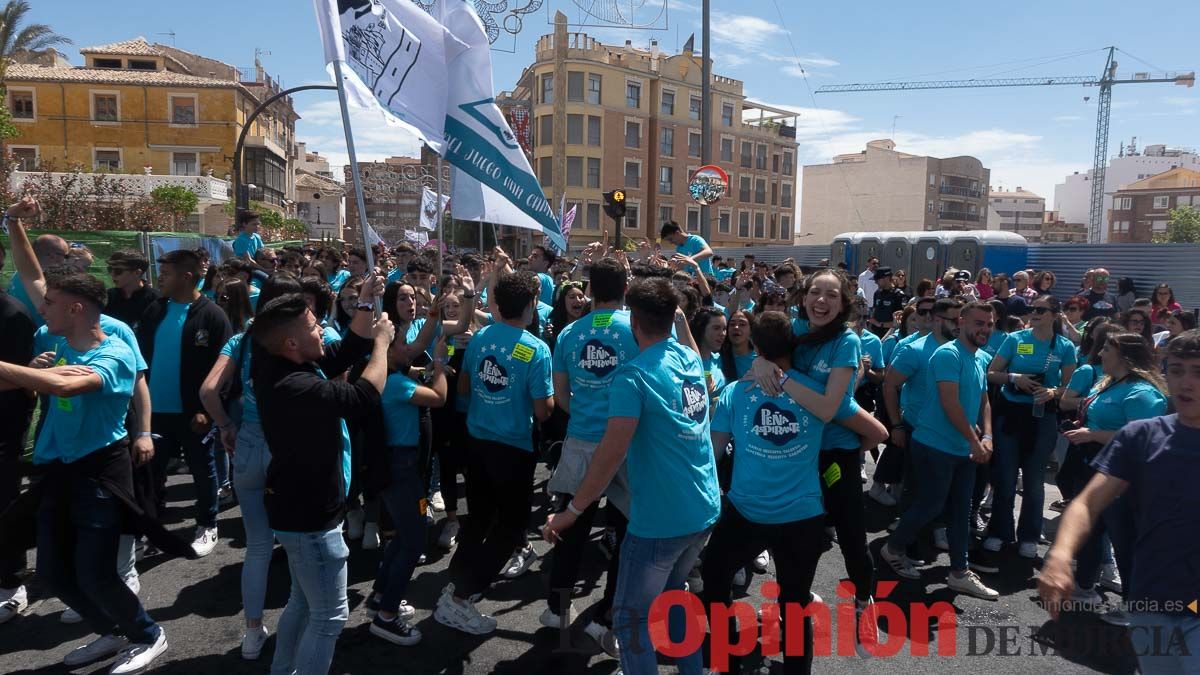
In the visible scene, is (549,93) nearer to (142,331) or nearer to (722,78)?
(722,78)

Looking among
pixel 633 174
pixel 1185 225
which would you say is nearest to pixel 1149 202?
pixel 1185 225

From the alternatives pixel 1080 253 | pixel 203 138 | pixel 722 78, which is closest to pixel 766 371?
pixel 1080 253

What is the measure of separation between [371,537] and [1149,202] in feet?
341

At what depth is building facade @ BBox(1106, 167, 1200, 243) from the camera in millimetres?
82562

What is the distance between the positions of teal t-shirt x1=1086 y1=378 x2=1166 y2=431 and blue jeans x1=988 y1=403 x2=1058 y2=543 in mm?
1047

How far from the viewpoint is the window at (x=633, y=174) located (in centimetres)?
5306

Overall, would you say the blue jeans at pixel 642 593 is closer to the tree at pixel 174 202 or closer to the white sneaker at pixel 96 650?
the white sneaker at pixel 96 650

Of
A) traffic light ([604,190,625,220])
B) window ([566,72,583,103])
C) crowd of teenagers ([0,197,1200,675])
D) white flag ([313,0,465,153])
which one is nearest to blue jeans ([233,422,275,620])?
crowd of teenagers ([0,197,1200,675])

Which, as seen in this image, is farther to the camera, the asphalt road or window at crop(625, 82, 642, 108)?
window at crop(625, 82, 642, 108)

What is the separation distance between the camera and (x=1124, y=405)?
167 inches

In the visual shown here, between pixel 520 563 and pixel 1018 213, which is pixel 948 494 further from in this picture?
pixel 1018 213

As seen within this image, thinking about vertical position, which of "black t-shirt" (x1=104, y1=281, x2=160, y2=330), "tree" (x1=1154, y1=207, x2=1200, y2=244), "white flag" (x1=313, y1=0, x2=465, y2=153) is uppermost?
"tree" (x1=1154, y1=207, x2=1200, y2=244)

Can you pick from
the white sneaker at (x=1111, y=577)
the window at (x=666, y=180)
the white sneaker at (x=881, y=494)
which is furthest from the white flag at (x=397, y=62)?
the window at (x=666, y=180)

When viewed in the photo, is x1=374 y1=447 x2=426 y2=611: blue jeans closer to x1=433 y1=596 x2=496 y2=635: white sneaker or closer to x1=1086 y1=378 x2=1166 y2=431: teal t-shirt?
x1=433 y1=596 x2=496 y2=635: white sneaker
